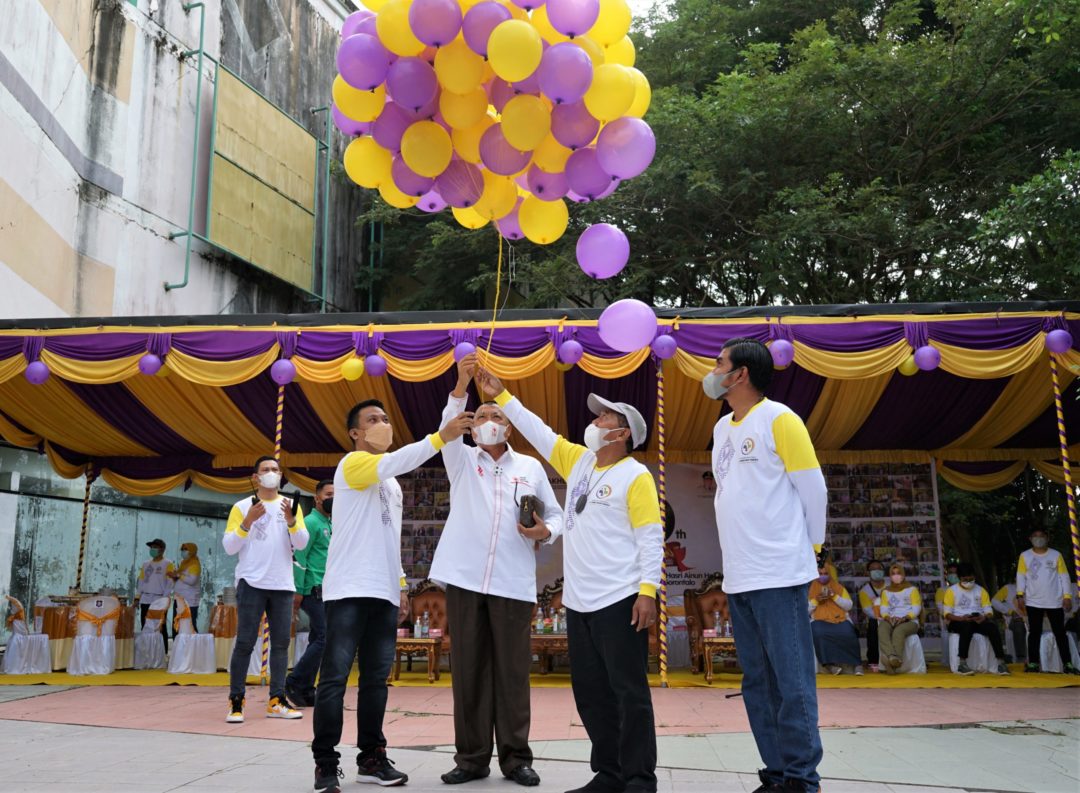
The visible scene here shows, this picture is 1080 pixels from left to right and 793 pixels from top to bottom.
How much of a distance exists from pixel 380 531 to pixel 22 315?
1029 cm

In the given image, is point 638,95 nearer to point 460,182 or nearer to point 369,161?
point 460,182

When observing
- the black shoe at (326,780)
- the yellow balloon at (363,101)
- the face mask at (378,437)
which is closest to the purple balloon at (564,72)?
the yellow balloon at (363,101)

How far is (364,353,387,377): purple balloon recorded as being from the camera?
8844 millimetres

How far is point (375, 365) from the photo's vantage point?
8836mm

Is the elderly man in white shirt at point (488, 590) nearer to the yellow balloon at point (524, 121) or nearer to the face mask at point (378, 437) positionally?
the face mask at point (378, 437)

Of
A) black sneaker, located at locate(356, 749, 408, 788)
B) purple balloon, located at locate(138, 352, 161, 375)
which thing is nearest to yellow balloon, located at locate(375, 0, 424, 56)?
black sneaker, located at locate(356, 749, 408, 788)

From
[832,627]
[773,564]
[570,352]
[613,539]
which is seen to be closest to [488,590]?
[613,539]

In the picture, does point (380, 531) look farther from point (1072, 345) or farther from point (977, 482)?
point (977, 482)

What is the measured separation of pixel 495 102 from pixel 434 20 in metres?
0.59

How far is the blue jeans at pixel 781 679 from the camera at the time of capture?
3.16m

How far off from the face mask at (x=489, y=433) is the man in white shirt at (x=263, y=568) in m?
2.24

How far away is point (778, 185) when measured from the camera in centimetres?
1587

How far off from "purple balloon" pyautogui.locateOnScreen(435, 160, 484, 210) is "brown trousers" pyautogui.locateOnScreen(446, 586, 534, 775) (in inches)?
88.2

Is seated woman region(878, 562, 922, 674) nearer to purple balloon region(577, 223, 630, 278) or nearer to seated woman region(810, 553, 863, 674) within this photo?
seated woman region(810, 553, 863, 674)
